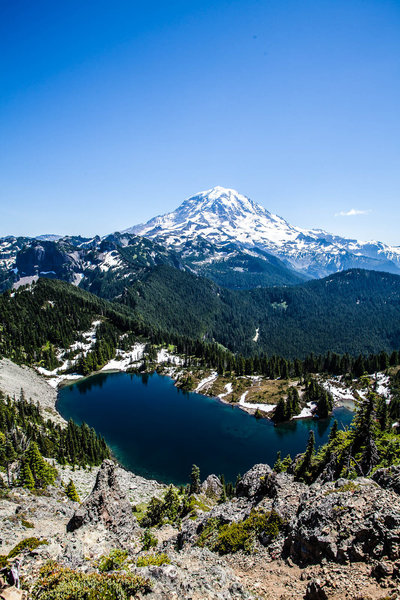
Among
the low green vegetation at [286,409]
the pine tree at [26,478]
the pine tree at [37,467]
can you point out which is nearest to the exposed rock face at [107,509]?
the pine tree at [26,478]

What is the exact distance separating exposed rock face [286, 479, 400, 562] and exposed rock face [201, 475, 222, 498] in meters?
45.2

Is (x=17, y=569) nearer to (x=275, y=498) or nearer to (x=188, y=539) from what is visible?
(x=188, y=539)

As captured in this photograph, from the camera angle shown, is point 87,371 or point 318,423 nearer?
point 318,423

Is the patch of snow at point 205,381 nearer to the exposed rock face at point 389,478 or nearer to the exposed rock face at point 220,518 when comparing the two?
the exposed rock face at point 220,518

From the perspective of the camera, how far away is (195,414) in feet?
382

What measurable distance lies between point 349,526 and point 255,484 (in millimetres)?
20928

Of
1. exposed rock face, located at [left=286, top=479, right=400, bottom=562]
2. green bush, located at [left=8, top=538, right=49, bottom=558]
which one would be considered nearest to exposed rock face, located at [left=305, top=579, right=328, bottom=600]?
exposed rock face, located at [left=286, top=479, right=400, bottom=562]

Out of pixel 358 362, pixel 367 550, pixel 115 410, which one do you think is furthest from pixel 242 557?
pixel 358 362

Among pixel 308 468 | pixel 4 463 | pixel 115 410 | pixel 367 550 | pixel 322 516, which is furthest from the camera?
pixel 115 410

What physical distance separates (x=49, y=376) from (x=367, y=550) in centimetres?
16327

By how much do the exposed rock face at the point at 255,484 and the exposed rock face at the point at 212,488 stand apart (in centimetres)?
2582

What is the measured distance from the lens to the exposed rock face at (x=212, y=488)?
6141 cm

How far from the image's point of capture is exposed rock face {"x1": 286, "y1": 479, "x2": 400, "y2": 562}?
16.3 m

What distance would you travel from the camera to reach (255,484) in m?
36.7
